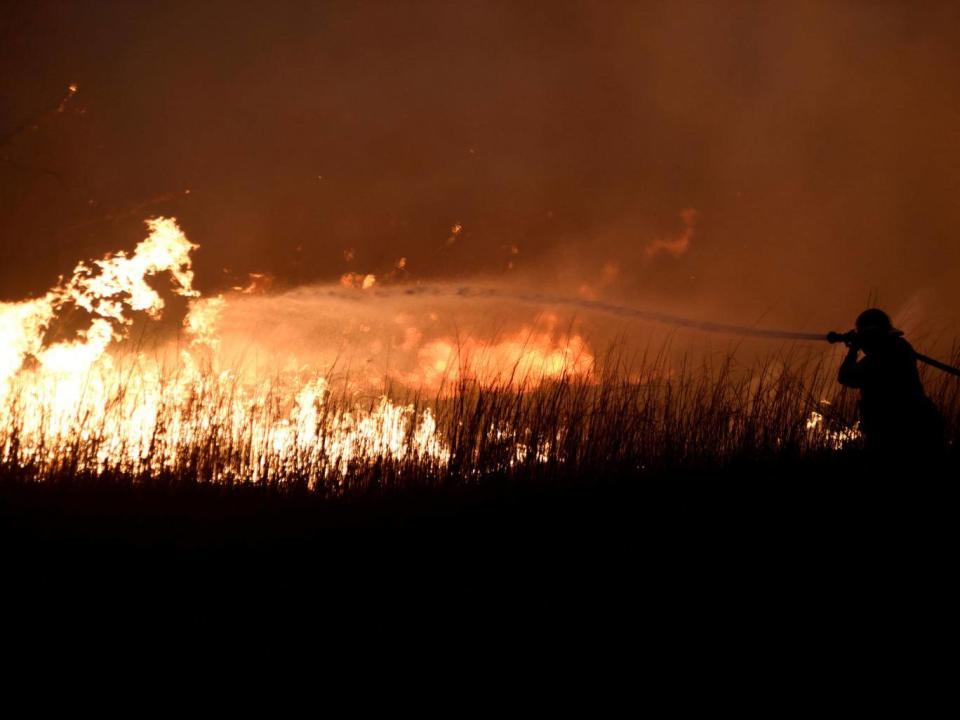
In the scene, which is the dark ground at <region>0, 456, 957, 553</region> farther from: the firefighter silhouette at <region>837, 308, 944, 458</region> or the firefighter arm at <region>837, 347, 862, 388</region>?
the firefighter arm at <region>837, 347, 862, 388</region>

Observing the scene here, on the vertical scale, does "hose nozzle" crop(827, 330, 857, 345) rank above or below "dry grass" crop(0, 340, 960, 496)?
above

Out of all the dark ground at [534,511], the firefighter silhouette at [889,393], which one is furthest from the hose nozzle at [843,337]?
the dark ground at [534,511]

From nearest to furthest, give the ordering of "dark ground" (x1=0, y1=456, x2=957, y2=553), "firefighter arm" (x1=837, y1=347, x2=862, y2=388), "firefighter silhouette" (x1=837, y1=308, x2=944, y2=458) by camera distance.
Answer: "dark ground" (x1=0, y1=456, x2=957, y2=553) < "firefighter silhouette" (x1=837, y1=308, x2=944, y2=458) < "firefighter arm" (x1=837, y1=347, x2=862, y2=388)

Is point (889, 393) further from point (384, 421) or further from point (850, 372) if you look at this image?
point (384, 421)

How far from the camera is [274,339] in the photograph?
11266mm

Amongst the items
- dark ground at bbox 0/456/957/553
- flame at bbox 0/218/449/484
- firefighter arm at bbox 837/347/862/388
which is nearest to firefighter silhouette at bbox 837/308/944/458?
firefighter arm at bbox 837/347/862/388

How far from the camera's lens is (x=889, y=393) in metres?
5.35

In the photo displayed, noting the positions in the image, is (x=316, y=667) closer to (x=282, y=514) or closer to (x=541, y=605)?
(x=541, y=605)

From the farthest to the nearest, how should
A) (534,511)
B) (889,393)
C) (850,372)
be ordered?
(850,372) < (889,393) < (534,511)

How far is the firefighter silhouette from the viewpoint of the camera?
203 inches

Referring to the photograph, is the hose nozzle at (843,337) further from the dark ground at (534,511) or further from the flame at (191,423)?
the flame at (191,423)

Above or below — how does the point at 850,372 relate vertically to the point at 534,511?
above

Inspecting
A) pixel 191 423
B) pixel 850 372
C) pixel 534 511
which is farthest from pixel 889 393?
pixel 191 423

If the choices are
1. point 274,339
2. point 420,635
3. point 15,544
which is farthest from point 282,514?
point 274,339
